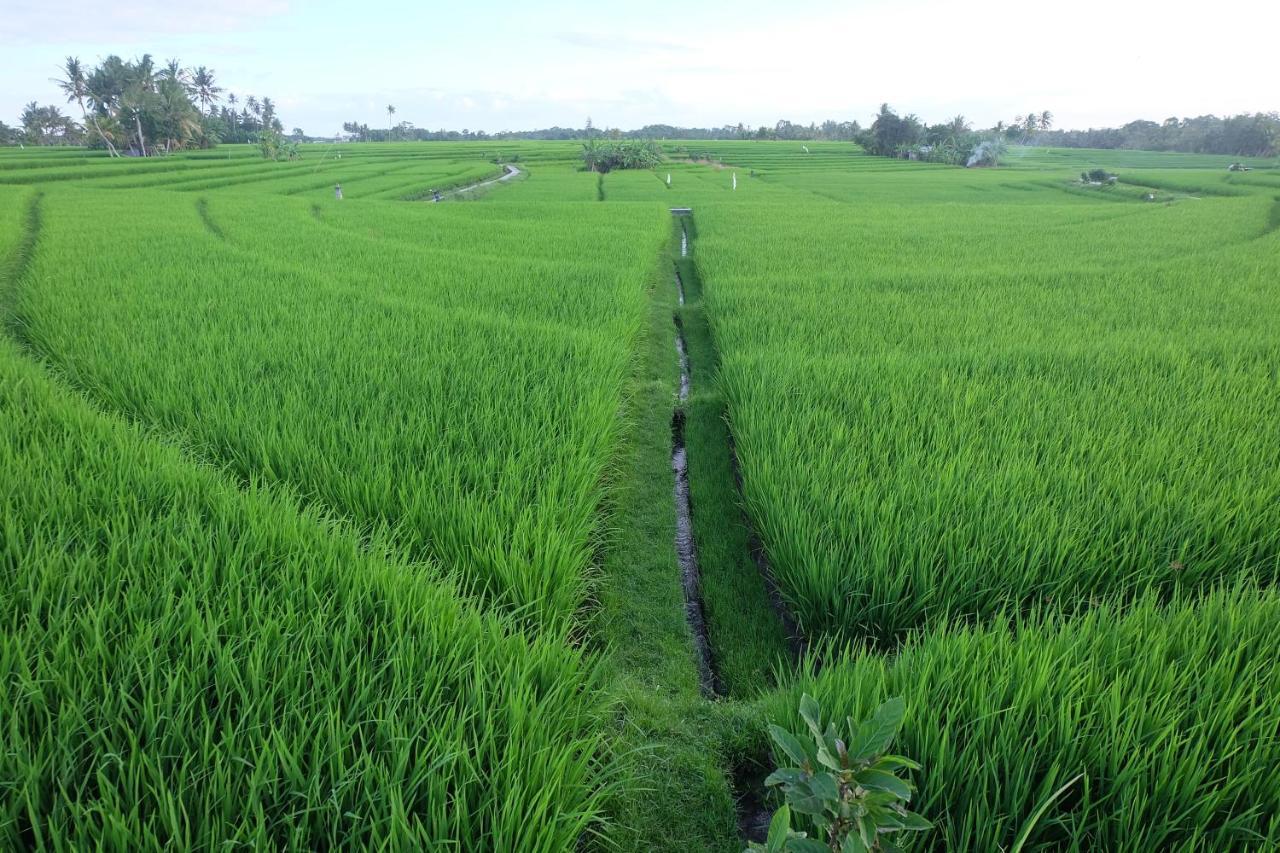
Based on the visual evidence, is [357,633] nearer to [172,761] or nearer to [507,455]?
[172,761]

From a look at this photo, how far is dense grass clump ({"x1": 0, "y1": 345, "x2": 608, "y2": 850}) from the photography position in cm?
115

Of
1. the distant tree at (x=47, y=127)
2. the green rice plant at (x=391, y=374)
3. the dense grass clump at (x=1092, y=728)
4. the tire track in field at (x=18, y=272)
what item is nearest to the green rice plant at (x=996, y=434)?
the dense grass clump at (x=1092, y=728)

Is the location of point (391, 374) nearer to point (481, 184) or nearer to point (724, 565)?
point (724, 565)

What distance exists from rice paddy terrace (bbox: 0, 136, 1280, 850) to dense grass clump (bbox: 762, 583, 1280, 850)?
1cm

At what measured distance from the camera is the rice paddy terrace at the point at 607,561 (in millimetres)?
1280

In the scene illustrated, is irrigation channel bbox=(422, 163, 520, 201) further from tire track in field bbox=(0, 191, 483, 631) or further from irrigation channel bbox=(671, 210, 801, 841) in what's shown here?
irrigation channel bbox=(671, 210, 801, 841)

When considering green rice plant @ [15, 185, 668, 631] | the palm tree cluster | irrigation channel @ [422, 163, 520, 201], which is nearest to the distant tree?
the palm tree cluster

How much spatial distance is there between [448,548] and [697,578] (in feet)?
3.73

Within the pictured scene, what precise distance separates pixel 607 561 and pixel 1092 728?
1.80 metres

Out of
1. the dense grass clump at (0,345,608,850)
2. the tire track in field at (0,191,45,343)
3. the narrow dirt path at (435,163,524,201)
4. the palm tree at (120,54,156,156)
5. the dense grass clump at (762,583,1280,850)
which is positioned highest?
the palm tree at (120,54,156,156)

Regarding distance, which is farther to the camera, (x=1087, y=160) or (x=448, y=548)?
(x=1087, y=160)

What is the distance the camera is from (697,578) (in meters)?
2.86

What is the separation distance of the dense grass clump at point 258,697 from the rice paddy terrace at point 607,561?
0.04 ft

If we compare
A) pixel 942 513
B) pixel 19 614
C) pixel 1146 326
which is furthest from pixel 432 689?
pixel 1146 326
